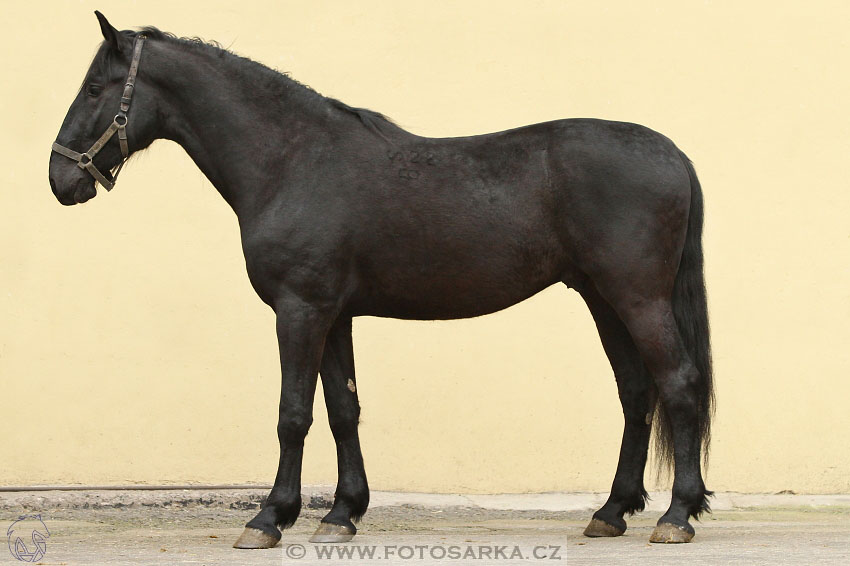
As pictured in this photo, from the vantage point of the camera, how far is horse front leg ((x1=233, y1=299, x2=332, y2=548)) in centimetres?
467

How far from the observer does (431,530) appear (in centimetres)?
543

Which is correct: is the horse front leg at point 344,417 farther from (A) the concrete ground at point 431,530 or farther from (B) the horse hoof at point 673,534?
(B) the horse hoof at point 673,534

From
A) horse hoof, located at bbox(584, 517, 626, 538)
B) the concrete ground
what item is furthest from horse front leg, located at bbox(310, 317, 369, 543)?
horse hoof, located at bbox(584, 517, 626, 538)

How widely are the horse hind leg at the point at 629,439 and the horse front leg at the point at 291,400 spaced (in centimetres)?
128

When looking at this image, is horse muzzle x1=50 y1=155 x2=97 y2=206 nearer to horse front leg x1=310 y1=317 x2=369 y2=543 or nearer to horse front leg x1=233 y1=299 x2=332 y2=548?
horse front leg x1=233 y1=299 x2=332 y2=548

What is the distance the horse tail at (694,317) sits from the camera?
15.8 ft

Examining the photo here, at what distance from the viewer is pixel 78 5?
6355mm

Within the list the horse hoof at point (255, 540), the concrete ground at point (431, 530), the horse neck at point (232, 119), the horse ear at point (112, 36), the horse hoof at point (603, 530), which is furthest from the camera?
the horse hoof at point (603, 530)

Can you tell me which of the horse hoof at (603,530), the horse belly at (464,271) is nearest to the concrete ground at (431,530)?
the horse hoof at (603,530)

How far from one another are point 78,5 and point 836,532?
4.98m

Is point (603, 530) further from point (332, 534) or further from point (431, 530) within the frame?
point (332, 534)

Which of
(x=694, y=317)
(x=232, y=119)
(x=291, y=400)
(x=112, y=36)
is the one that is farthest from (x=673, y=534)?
(x=112, y=36)

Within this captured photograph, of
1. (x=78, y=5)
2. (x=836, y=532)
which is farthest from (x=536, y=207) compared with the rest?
(x=78, y=5)

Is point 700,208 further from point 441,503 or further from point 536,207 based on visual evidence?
point 441,503
